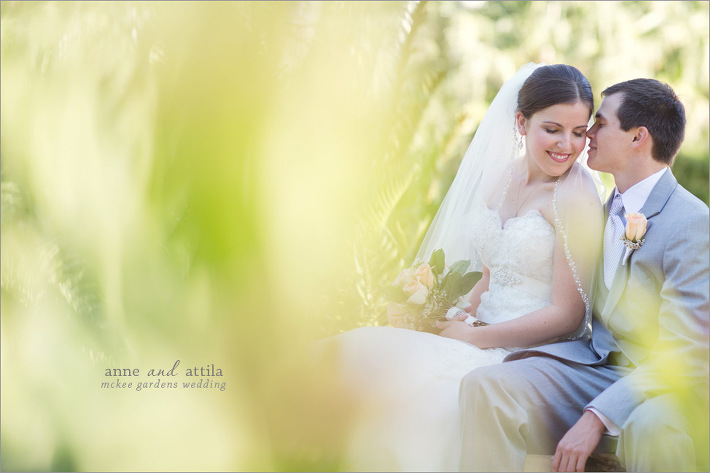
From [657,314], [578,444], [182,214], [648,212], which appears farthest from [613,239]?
[182,214]

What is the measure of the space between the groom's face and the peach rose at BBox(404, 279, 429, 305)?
0.57m

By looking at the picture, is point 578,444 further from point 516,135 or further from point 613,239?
point 516,135

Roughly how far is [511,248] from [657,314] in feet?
1.40

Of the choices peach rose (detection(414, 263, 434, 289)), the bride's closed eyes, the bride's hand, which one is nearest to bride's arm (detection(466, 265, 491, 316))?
the bride's hand

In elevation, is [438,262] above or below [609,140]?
below

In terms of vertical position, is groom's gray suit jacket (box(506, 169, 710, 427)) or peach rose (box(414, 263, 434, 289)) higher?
peach rose (box(414, 263, 434, 289))

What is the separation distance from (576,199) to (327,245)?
1.44 m

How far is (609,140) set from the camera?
1648 millimetres

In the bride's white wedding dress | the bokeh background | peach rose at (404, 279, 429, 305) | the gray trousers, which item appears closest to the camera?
the bokeh background

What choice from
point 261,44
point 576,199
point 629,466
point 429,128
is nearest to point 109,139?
point 261,44

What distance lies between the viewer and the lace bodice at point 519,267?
174 centimetres

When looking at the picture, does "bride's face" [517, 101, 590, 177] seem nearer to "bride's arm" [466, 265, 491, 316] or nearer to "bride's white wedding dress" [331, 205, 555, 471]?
"bride's white wedding dress" [331, 205, 555, 471]

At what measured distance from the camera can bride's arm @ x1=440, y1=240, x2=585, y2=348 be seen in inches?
65.5

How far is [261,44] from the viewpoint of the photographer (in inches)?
12.9
